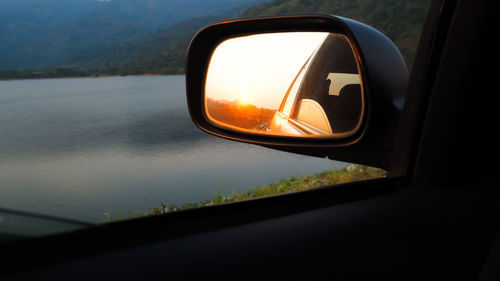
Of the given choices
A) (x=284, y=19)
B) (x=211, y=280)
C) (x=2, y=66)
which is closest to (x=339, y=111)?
(x=284, y=19)

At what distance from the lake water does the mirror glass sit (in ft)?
6.10

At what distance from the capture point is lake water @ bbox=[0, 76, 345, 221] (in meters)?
12.3

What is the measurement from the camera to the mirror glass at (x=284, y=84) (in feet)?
5.75

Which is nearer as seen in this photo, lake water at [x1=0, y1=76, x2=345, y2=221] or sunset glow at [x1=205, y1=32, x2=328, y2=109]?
sunset glow at [x1=205, y1=32, x2=328, y2=109]

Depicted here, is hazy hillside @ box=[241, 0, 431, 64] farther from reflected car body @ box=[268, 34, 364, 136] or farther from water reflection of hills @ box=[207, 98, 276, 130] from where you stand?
water reflection of hills @ box=[207, 98, 276, 130]

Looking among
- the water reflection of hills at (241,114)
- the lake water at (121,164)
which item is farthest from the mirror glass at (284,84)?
the lake water at (121,164)

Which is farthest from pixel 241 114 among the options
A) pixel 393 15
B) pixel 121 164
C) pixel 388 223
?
pixel 121 164

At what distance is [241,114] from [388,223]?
120 centimetres

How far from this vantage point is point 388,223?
1.11 m

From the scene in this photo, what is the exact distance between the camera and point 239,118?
213 centimetres

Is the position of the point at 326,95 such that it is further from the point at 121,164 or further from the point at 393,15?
the point at 121,164

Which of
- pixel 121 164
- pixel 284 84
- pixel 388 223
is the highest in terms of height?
pixel 284 84

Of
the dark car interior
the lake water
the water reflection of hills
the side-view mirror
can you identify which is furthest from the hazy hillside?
the lake water

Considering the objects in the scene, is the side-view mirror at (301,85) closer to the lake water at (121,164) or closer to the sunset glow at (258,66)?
the sunset glow at (258,66)
